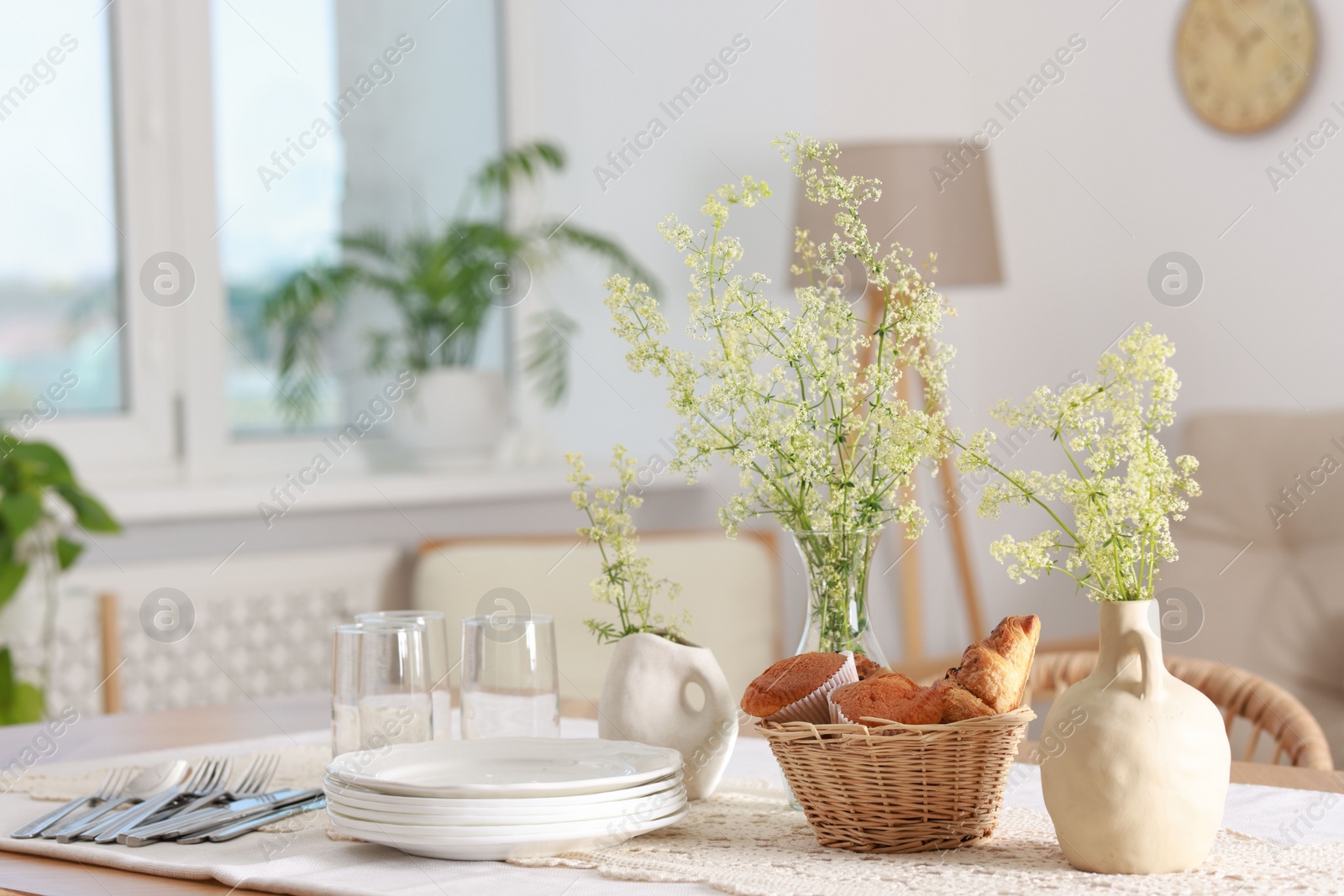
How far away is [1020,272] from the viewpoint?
3283mm

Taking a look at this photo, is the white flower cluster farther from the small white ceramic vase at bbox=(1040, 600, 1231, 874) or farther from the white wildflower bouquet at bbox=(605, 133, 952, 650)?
the small white ceramic vase at bbox=(1040, 600, 1231, 874)

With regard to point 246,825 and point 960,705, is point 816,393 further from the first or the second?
point 246,825

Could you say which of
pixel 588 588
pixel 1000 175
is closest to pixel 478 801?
pixel 588 588

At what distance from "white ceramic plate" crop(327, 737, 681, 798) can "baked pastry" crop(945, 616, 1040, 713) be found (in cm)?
23

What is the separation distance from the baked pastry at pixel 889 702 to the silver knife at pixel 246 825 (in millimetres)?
405

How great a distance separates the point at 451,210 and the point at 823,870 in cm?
261

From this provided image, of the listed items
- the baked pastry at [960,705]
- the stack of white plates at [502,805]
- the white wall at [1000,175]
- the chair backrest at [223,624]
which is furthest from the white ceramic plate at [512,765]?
the white wall at [1000,175]

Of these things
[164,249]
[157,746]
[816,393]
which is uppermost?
[164,249]

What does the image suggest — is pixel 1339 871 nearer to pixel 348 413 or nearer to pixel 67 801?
pixel 67 801

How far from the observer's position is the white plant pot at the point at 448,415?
10.0 ft

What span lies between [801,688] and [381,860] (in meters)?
0.32

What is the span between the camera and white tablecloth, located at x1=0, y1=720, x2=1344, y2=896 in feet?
2.89

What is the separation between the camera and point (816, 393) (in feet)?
3.43

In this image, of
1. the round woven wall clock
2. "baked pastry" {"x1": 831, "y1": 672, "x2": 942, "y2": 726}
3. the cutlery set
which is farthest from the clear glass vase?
the round woven wall clock
